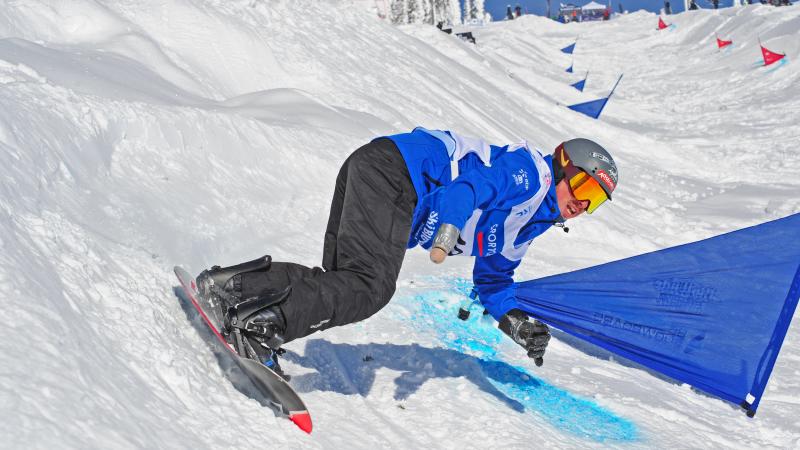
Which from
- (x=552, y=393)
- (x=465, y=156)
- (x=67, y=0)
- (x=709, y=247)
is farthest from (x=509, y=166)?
(x=67, y=0)

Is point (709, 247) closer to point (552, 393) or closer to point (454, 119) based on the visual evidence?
point (552, 393)

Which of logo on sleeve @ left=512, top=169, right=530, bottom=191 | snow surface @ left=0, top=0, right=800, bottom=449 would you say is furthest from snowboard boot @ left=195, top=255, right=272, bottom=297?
logo on sleeve @ left=512, top=169, right=530, bottom=191

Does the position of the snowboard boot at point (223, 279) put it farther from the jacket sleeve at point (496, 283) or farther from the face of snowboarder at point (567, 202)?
the face of snowboarder at point (567, 202)

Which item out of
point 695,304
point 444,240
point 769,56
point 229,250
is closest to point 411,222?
point 444,240

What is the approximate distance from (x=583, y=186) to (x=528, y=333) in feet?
2.62

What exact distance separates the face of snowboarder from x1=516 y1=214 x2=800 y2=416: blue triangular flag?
1.05 m

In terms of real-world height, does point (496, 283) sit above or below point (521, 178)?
below

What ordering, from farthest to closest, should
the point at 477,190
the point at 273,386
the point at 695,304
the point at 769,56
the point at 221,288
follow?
1. the point at 769,56
2. the point at 695,304
3. the point at 477,190
4. the point at 221,288
5. the point at 273,386

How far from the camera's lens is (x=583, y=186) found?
3.78m

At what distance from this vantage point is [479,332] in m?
4.97

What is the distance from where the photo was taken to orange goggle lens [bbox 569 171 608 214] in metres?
3.77

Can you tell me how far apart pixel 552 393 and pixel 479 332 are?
750 millimetres

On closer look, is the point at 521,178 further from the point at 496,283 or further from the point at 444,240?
the point at 496,283

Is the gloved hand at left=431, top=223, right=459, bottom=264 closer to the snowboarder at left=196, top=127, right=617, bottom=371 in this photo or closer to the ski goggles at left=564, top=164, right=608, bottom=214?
the snowboarder at left=196, top=127, right=617, bottom=371
